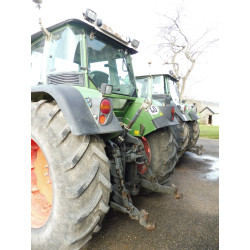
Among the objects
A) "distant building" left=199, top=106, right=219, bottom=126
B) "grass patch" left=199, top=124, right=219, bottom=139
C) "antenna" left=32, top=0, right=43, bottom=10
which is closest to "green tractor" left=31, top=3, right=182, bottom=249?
"antenna" left=32, top=0, right=43, bottom=10

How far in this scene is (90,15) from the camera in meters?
1.92

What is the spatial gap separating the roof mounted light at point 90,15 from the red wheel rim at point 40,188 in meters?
1.38

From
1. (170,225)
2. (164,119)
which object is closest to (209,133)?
(164,119)

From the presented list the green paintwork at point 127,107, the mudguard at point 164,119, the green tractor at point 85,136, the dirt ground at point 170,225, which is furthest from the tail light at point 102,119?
the dirt ground at point 170,225

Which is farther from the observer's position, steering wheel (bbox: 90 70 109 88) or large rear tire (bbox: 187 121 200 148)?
large rear tire (bbox: 187 121 200 148)

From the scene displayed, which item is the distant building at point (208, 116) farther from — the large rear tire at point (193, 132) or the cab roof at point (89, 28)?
the cab roof at point (89, 28)

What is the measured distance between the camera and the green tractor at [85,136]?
1.38m

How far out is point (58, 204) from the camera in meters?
1.41

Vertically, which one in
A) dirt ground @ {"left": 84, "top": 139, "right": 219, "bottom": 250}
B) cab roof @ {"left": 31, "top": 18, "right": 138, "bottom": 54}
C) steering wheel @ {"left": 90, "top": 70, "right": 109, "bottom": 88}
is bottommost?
dirt ground @ {"left": 84, "top": 139, "right": 219, "bottom": 250}

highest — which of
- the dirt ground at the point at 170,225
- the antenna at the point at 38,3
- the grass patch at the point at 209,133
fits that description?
the antenna at the point at 38,3

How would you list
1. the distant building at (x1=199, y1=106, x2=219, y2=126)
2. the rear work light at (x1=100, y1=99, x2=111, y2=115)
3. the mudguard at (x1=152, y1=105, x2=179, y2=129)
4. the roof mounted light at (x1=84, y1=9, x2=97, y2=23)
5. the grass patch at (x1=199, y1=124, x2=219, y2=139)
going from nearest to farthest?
the rear work light at (x1=100, y1=99, x2=111, y2=115) → the roof mounted light at (x1=84, y1=9, x2=97, y2=23) → the mudguard at (x1=152, y1=105, x2=179, y2=129) → the grass patch at (x1=199, y1=124, x2=219, y2=139) → the distant building at (x1=199, y1=106, x2=219, y2=126)

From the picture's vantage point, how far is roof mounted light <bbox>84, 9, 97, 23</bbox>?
6.21ft

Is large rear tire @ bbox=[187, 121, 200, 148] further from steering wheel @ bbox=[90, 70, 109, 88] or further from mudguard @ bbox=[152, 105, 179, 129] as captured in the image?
steering wheel @ bbox=[90, 70, 109, 88]

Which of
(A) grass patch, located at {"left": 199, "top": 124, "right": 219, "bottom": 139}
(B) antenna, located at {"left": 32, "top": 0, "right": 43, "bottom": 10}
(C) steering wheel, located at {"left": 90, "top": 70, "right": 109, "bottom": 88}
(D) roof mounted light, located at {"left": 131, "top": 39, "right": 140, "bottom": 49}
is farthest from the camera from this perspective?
(A) grass patch, located at {"left": 199, "top": 124, "right": 219, "bottom": 139}
